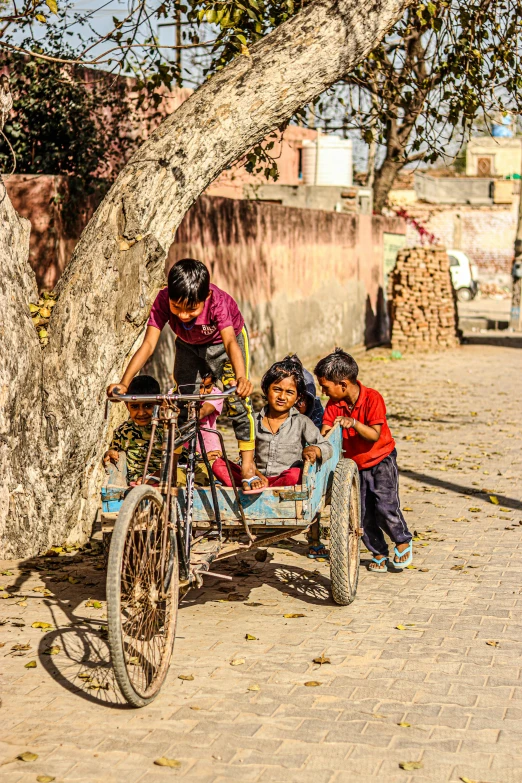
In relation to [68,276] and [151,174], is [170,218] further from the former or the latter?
[68,276]

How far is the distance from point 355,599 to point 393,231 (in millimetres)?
21361

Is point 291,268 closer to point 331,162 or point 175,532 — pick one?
point 331,162

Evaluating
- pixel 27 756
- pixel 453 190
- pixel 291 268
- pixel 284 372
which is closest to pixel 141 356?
pixel 284 372

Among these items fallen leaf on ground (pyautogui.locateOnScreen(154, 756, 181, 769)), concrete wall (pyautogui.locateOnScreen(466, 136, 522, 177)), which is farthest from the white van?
fallen leaf on ground (pyautogui.locateOnScreen(154, 756, 181, 769))

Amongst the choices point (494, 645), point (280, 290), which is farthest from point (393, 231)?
point (494, 645)

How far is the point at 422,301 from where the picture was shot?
22.6 metres

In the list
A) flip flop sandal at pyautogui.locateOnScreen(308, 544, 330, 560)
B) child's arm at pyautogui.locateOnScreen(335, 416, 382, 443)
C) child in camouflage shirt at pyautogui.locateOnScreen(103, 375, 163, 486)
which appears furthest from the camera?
flip flop sandal at pyautogui.locateOnScreen(308, 544, 330, 560)

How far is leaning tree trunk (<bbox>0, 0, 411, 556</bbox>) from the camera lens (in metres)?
6.68

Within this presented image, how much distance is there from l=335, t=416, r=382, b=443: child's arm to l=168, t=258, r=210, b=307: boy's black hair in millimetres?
1140

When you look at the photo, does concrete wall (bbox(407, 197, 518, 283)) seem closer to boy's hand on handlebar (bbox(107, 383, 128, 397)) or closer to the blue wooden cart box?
the blue wooden cart box

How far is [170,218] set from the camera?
A: 22.8 feet

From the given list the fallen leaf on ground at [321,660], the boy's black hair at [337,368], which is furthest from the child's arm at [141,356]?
the fallen leaf on ground at [321,660]

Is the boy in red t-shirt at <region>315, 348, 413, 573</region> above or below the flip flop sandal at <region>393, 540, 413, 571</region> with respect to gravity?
above

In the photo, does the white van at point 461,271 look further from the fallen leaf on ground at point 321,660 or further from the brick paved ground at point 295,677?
the fallen leaf on ground at point 321,660
